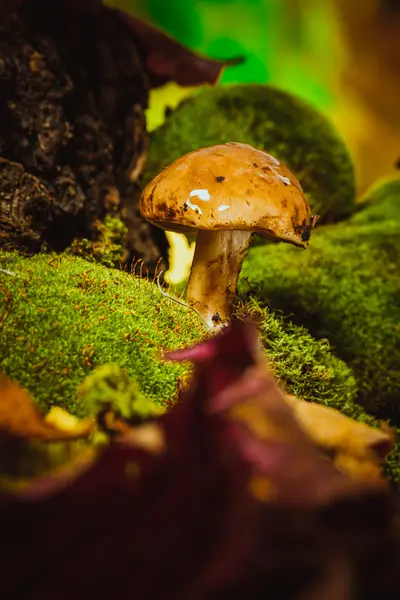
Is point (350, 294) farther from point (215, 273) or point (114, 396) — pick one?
point (114, 396)

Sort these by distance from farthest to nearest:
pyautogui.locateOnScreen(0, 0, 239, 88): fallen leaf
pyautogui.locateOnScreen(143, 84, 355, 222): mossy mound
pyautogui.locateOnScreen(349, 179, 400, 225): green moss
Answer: pyautogui.locateOnScreen(349, 179, 400, 225): green moss → pyautogui.locateOnScreen(143, 84, 355, 222): mossy mound → pyautogui.locateOnScreen(0, 0, 239, 88): fallen leaf

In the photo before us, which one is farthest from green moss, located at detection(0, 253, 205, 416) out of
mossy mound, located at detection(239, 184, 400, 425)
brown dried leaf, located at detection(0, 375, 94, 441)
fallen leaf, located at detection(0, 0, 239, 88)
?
fallen leaf, located at detection(0, 0, 239, 88)

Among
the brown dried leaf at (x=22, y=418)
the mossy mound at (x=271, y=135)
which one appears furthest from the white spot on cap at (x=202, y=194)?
the mossy mound at (x=271, y=135)

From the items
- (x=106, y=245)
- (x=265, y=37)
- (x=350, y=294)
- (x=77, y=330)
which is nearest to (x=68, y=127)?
(x=106, y=245)

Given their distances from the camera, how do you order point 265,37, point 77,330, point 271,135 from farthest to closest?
point 265,37 → point 271,135 → point 77,330

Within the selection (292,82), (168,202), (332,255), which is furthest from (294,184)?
(292,82)

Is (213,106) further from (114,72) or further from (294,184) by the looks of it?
(294,184)

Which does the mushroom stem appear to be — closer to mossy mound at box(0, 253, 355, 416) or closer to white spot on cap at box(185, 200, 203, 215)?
mossy mound at box(0, 253, 355, 416)
